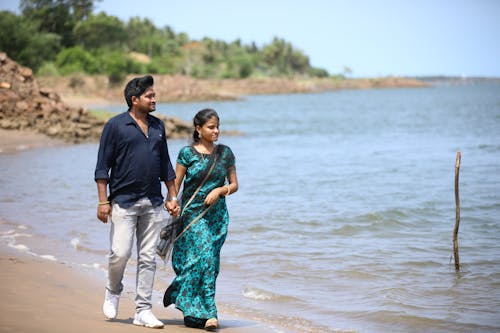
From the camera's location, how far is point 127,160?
4.86 meters

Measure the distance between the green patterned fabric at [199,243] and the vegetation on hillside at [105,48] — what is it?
46.6 metres

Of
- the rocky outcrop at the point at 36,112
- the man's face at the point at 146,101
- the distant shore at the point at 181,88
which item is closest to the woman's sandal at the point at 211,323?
the man's face at the point at 146,101

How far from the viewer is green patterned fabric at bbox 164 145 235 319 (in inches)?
205

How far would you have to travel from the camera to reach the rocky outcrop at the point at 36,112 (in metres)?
23.7

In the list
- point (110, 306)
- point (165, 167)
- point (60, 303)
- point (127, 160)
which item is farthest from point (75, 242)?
point (127, 160)

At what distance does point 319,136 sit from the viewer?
34781mm

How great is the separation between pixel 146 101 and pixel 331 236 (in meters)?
6.11

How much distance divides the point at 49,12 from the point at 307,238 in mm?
72228

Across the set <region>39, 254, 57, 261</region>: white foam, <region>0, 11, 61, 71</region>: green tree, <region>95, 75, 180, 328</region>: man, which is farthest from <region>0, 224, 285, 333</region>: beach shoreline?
<region>0, 11, 61, 71</region>: green tree

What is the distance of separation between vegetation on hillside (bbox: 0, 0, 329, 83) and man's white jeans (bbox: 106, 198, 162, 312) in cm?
4685

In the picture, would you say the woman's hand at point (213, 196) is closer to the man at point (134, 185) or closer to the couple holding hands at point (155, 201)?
the couple holding hands at point (155, 201)

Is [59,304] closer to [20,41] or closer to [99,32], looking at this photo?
[20,41]

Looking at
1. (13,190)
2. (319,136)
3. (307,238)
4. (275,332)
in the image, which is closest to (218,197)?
(275,332)

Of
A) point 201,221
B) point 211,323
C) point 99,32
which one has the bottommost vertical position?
point 211,323
